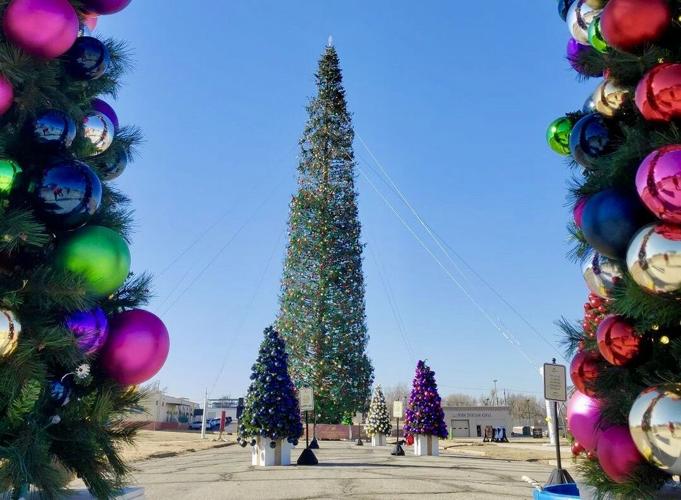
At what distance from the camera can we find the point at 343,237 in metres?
28.3

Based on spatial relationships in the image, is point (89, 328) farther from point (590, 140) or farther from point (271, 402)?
point (271, 402)

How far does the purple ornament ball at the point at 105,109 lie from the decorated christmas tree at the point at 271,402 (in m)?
9.87

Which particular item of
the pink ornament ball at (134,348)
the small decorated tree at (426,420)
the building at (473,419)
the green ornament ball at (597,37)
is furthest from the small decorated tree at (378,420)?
the building at (473,419)

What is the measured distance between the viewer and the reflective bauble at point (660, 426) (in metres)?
2.00

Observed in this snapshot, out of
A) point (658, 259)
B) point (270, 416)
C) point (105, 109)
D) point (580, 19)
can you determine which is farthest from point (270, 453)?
point (658, 259)

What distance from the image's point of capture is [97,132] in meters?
3.27

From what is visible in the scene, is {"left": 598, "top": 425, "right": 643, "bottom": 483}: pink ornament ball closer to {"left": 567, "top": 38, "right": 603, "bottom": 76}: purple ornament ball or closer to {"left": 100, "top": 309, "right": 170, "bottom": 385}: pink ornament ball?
{"left": 567, "top": 38, "right": 603, "bottom": 76}: purple ornament ball

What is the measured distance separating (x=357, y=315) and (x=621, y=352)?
2503 centimetres

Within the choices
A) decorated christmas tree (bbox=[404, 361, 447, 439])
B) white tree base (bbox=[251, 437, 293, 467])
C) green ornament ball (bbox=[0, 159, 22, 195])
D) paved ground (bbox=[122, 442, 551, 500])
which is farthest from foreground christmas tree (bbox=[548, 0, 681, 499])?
decorated christmas tree (bbox=[404, 361, 447, 439])

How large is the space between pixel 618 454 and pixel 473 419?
65857 millimetres

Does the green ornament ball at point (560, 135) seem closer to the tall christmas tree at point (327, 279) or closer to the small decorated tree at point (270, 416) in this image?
the small decorated tree at point (270, 416)

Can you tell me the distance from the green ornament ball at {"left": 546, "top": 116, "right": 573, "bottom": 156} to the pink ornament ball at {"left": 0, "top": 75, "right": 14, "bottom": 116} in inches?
122

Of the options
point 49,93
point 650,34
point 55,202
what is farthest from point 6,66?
point 650,34

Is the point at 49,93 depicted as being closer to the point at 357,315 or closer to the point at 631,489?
the point at 631,489
